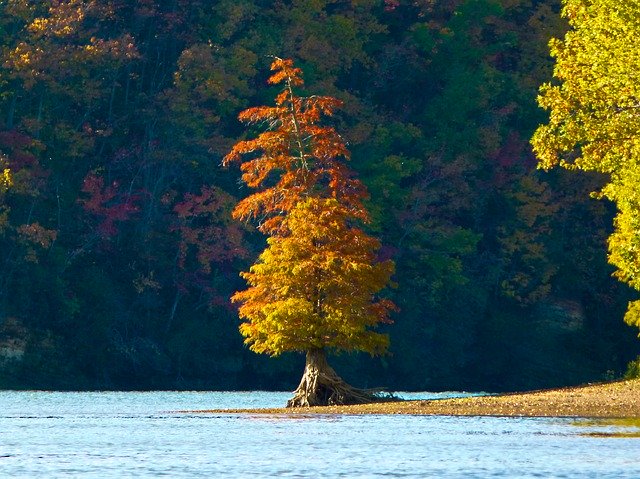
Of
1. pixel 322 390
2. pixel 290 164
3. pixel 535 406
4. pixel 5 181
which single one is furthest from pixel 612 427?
pixel 5 181

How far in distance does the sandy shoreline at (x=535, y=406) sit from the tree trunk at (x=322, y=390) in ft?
2.73

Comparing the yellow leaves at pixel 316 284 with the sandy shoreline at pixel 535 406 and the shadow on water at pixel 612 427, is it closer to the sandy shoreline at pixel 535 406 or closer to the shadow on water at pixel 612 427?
the sandy shoreline at pixel 535 406

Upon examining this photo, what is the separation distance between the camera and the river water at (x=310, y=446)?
81.8 feet

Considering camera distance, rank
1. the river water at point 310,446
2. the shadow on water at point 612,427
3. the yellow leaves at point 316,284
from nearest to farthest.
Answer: the river water at point 310,446 < the shadow on water at point 612,427 < the yellow leaves at point 316,284

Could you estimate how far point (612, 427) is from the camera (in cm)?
3469

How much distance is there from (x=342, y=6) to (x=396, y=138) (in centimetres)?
745

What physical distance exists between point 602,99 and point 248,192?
3569 cm

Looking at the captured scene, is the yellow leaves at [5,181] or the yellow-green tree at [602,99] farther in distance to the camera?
the yellow leaves at [5,181]

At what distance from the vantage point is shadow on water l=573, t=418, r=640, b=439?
32156 millimetres

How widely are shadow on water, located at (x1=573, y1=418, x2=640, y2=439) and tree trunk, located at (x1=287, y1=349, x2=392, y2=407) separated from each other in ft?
35.5

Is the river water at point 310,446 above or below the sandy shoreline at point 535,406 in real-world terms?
below

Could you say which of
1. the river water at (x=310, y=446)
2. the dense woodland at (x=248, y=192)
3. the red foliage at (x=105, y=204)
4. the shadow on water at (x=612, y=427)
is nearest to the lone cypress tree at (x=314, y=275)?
the river water at (x=310, y=446)

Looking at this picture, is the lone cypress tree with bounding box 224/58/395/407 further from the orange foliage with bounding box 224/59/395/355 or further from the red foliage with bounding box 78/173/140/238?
the red foliage with bounding box 78/173/140/238

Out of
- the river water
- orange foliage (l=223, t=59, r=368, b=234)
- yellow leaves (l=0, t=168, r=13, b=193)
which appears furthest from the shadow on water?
yellow leaves (l=0, t=168, r=13, b=193)
